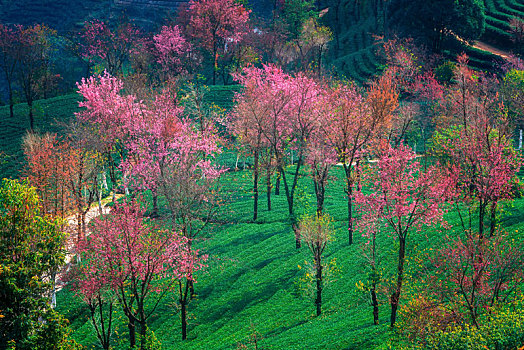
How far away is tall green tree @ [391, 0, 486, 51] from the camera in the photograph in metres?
86.8

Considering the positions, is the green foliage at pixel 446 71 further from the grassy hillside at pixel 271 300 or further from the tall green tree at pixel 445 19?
the grassy hillside at pixel 271 300

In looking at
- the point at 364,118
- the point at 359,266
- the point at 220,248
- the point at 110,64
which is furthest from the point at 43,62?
the point at 359,266

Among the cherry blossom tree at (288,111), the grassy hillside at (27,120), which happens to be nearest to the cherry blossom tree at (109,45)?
the grassy hillside at (27,120)

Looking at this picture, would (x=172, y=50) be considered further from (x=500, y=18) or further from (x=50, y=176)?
(x=500, y=18)

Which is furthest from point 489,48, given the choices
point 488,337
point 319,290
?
point 488,337

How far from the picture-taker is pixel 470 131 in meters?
39.0

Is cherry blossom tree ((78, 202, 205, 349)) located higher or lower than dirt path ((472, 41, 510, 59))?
lower

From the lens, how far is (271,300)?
37.8 m

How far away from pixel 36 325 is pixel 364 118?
3297cm

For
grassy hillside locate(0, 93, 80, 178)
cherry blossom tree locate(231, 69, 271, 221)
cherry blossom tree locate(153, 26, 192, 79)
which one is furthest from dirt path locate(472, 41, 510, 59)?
grassy hillside locate(0, 93, 80, 178)

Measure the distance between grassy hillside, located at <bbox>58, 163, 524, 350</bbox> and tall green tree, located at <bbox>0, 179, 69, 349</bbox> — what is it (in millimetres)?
6710

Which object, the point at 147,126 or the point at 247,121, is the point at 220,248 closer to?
the point at 247,121

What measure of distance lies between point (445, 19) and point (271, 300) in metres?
75.3

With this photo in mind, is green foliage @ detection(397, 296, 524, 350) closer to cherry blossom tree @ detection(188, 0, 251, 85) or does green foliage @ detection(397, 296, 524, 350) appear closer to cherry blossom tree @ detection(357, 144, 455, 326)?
cherry blossom tree @ detection(357, 144, 455, 326)
